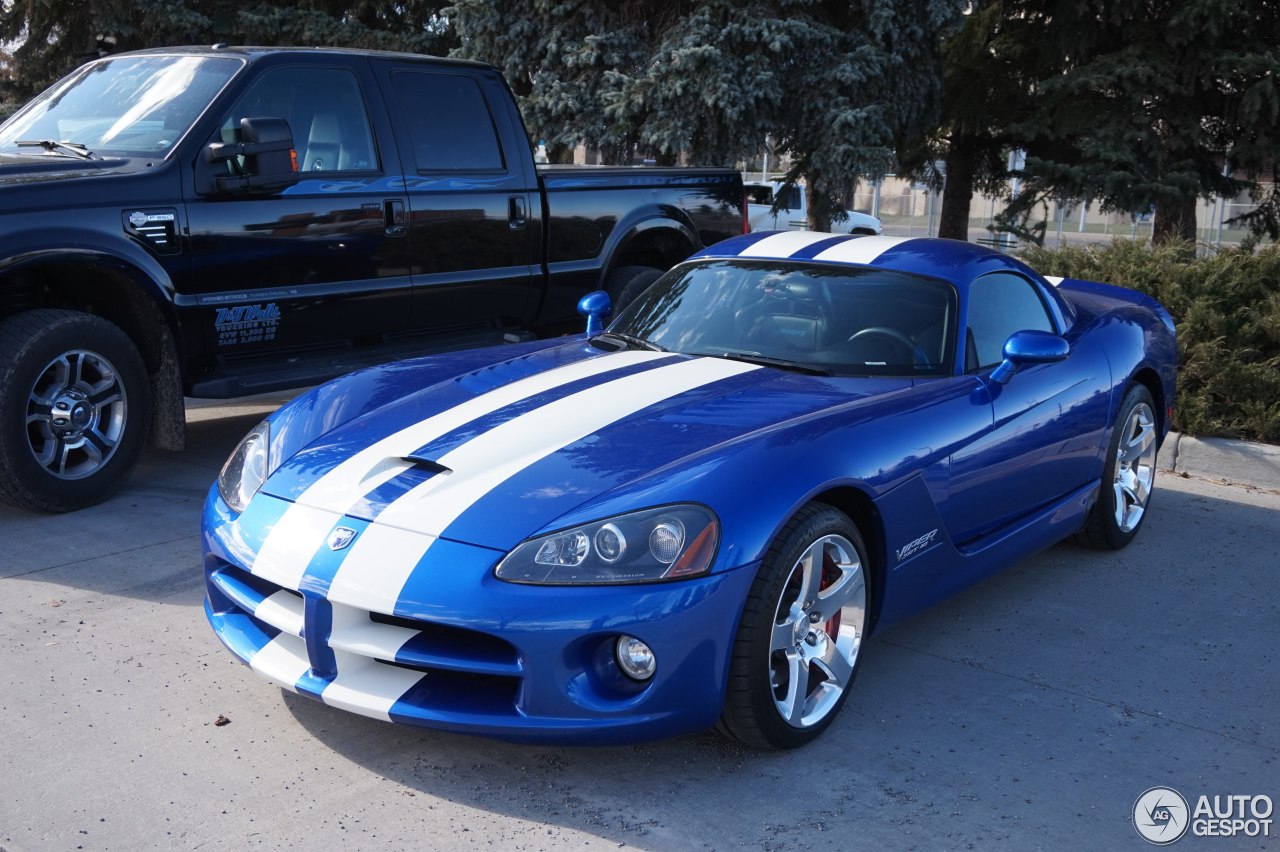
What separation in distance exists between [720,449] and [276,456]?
4.56ft

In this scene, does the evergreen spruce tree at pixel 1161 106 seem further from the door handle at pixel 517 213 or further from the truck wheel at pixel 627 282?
the door handle at pixel 517 213

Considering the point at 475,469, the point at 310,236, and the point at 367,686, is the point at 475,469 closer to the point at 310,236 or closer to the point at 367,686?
the point at 367,686

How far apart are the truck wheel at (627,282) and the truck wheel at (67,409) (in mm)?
3060

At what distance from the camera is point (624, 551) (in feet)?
10.5

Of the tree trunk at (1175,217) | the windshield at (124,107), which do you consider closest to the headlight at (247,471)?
the windshield at (124,107)

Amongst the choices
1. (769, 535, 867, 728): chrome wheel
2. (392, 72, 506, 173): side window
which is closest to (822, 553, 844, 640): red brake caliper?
(769, 535, 867, 728): chrome wheel

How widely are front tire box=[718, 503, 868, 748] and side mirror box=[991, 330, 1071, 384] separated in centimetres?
117

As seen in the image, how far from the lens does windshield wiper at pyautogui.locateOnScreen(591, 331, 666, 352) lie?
191 inches

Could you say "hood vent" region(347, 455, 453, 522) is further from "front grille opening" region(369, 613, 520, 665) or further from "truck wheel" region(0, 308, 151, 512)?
"truck wheel" region(0, 308, 151, 512)

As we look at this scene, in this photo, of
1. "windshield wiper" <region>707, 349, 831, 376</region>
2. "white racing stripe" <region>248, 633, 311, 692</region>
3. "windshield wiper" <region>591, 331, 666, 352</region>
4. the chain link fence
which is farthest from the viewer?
the chain link fence

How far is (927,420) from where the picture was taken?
410 cm

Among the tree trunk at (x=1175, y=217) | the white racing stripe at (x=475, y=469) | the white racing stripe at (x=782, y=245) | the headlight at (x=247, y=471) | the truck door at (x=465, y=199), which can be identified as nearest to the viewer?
the white racing stripe at (x=475, y=469)

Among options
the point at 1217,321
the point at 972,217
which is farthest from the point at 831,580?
the point at 972,217

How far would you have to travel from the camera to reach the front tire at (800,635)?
10.9ft
